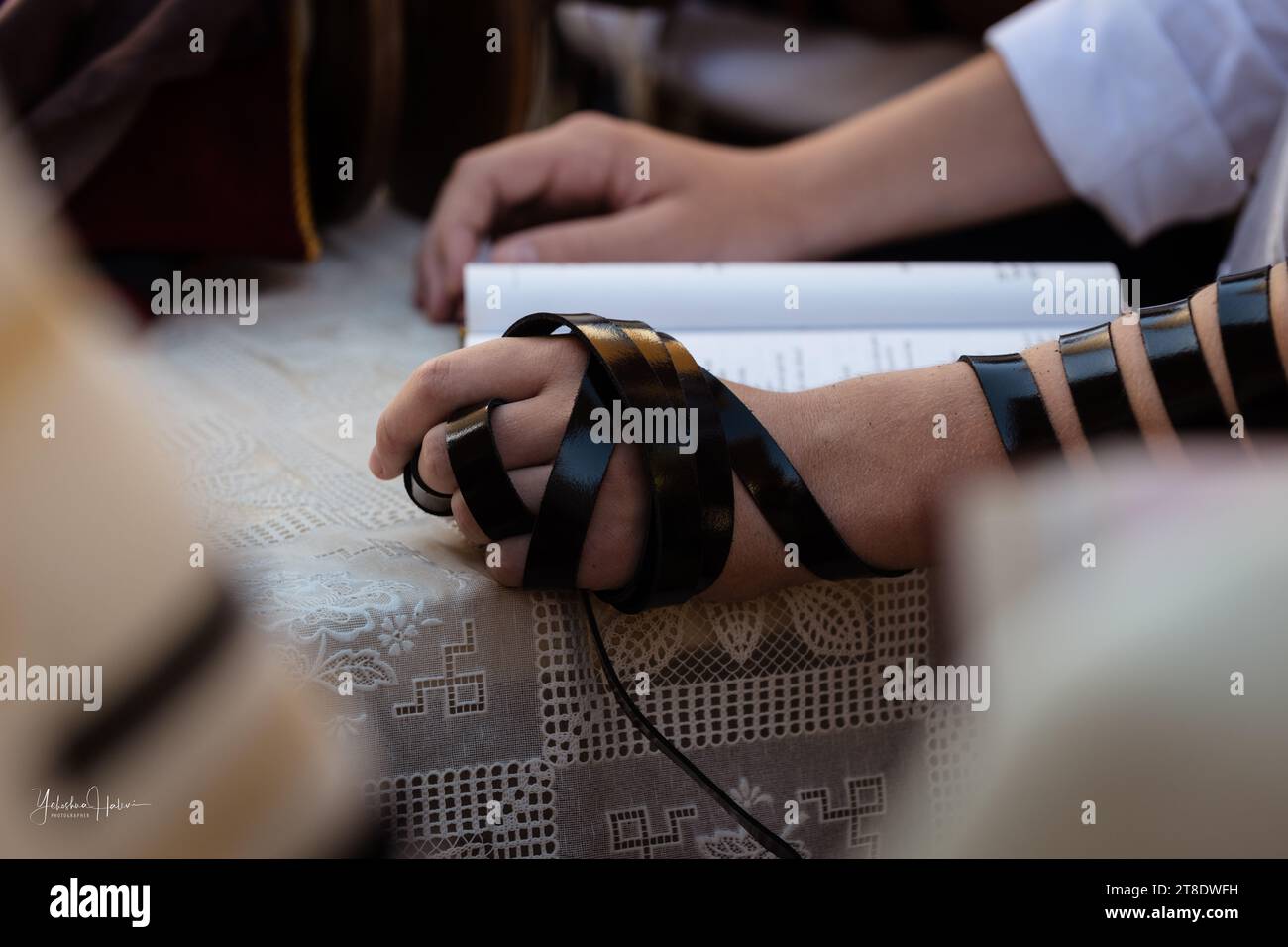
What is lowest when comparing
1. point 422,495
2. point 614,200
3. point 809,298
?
point 422,495

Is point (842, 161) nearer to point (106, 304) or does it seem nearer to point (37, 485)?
point (106, 304)

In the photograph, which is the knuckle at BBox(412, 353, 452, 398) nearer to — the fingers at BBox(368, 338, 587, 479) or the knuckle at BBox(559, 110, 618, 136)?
the fingers at BBox(368, 338, 587, 479)

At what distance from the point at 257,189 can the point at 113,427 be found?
0.45 meters

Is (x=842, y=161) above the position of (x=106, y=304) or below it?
above

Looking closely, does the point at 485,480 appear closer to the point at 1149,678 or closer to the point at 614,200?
the point at 1149,678

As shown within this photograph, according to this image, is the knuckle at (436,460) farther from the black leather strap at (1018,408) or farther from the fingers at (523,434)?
the black leather strap at (1018,408)

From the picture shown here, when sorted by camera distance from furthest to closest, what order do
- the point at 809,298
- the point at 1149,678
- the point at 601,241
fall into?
the point at 601,241
the point at 809,298
the point at 1149,678

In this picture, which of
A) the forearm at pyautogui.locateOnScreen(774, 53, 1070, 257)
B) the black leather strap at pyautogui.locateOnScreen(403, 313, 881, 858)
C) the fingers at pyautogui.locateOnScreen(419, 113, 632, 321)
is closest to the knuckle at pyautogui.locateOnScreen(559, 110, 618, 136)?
the fingers at pyautogui.locateOnScreen(419, 113, 632, 321)

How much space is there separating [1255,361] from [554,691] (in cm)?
28

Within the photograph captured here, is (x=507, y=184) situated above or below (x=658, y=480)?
above

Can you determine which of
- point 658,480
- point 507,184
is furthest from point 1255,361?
point 507,184

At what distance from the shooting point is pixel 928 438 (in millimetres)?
422

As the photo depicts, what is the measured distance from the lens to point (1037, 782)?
370 millimetres
